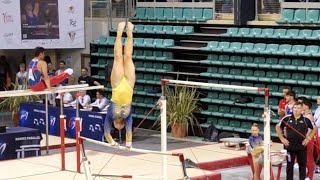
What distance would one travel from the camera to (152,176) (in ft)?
41.5

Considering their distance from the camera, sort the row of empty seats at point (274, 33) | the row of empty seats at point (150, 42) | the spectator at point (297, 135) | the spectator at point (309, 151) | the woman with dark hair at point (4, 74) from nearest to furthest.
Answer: the spectator at point (297, 135)
the spectator at point (309, 151)
the row of empty seats at point (274, 33)
the row of empty seats at point (150, 42)
the woman with dark hair at point (4, 74)

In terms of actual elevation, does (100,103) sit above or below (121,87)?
below

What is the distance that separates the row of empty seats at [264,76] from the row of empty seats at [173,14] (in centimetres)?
194

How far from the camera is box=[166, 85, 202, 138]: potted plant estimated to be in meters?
18.8

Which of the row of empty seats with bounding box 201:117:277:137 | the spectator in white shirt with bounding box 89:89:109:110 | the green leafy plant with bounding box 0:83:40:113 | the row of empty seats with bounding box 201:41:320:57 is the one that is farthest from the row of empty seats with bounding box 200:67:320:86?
the green leafy plant with bounding box 0:83:40:113

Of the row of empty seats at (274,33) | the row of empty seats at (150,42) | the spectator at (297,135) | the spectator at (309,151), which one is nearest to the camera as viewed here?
the spectator at (297,135)

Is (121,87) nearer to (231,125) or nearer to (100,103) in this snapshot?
(100,103)

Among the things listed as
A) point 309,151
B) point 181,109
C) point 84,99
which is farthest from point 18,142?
point 309,151

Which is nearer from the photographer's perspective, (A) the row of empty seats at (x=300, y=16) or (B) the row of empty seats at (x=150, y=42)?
(A) the row of empty seats at (x=300, y=16)

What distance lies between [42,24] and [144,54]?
133 inches

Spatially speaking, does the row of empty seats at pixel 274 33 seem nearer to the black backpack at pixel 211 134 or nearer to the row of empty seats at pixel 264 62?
the row of empty seats at pixel 264 62

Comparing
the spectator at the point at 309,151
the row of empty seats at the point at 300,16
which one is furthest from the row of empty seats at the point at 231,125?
the spectator at the point at 309,151

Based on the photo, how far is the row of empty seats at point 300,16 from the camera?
1831cm

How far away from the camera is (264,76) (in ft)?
61.2
